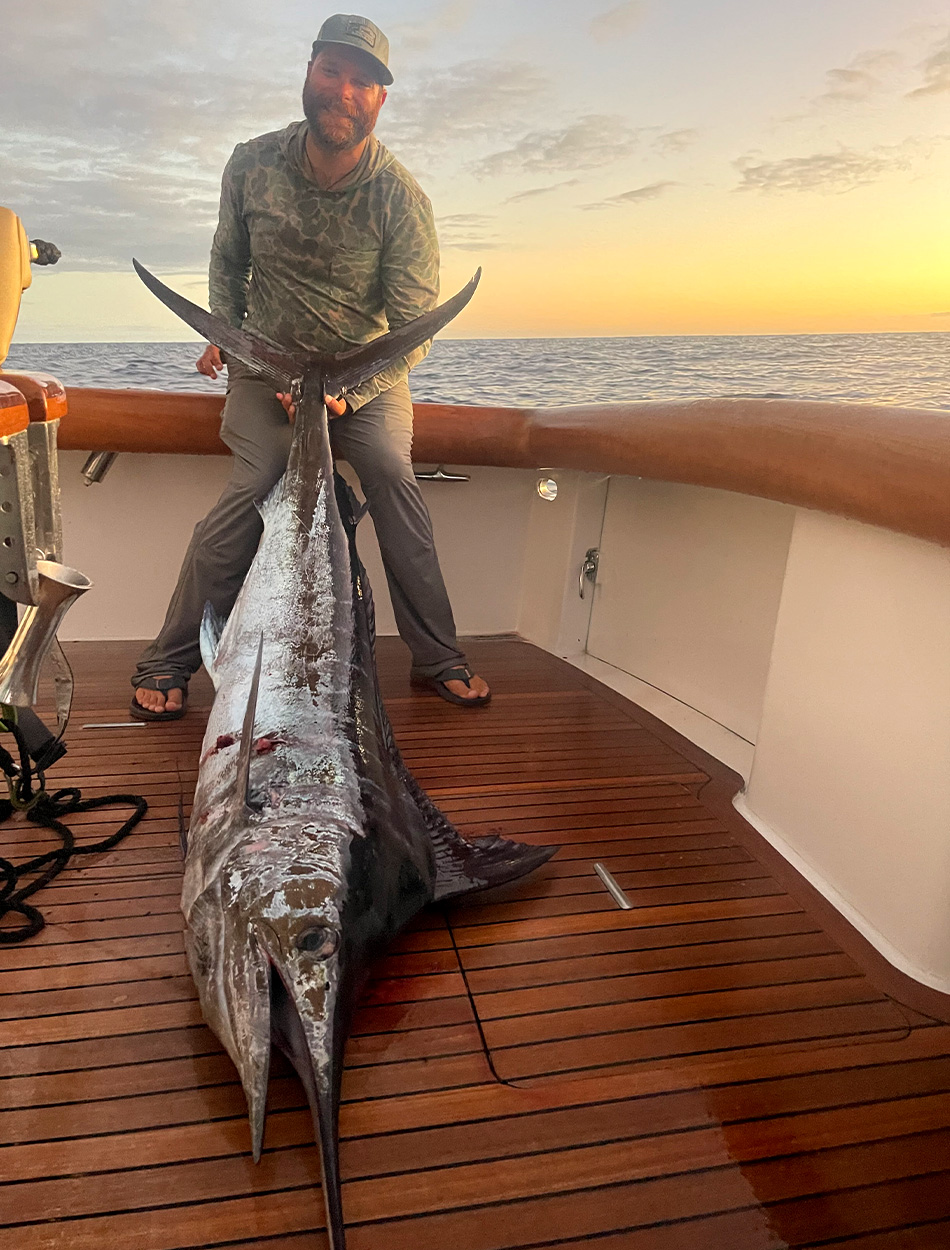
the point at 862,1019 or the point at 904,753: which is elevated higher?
the point at 904,753

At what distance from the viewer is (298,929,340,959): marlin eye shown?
102 centimetres

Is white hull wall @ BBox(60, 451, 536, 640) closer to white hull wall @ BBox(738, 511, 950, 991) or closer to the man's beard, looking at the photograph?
the man's beard

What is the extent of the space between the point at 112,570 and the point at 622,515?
70.6 inches

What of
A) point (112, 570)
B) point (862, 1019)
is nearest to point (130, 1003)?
point (862, 1019)

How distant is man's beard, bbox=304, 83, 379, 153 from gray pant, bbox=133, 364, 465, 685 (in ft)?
2.15

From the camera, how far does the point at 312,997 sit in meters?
0.97

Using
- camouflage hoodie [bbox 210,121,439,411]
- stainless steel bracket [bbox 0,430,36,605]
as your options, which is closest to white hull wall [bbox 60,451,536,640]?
camouflage hoodie [bbox 210,121,439,411]

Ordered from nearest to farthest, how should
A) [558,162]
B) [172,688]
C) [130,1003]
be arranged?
[130,1003]
[172,688]
[558,162]

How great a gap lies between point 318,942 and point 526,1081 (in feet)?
1.20

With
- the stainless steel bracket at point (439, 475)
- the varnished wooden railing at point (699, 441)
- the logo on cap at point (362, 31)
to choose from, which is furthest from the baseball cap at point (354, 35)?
the stainless steel bracket at point (439, 475)

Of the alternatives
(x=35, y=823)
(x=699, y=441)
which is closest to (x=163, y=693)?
(x=35, y=823)

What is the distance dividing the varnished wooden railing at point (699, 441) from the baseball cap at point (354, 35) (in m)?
1.04

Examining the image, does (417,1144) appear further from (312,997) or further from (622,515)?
(622,515)

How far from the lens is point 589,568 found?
10.0 feet
